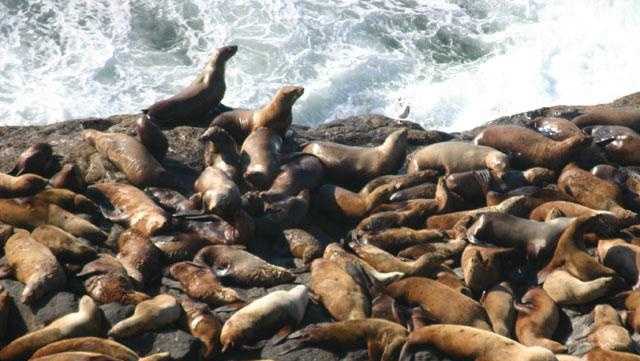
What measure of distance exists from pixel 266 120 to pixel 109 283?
3.50 m

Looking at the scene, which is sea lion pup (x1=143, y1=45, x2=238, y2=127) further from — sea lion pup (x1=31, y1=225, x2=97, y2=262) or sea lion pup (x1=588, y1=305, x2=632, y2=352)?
sea lion pup (x1=588, y1=305, x2=632, y2=352)

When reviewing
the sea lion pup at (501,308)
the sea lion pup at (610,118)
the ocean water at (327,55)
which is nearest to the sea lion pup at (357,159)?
the sea lion pup at (610,118)

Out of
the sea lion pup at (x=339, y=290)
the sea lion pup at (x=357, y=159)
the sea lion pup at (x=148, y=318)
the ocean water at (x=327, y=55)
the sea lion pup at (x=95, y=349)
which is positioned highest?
the sea lion pup at (x=95, y=349)

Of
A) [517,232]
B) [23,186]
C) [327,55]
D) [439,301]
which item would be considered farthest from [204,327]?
[327,55]

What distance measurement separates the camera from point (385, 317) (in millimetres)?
6605

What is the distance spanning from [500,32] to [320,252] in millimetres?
14269

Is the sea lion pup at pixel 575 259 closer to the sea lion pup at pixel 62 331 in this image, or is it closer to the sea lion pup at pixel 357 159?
the sea lion pup at pixel 357 159

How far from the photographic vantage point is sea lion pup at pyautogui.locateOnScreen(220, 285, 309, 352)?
6.25 meters

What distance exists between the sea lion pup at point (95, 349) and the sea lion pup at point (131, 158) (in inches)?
117

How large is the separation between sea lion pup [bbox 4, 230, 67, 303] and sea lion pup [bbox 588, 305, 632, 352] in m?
3.98

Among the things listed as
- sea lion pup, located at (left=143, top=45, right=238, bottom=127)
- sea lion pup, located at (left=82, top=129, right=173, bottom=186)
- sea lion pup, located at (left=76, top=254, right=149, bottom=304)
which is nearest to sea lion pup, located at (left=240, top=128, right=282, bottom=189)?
sea lion pup, located at (left=82, top=129, right=173, bottom=186)

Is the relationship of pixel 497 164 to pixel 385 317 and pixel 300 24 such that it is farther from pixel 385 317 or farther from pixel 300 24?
pixel 300 24

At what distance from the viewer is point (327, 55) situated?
1898cm

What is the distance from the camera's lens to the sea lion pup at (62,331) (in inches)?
235
